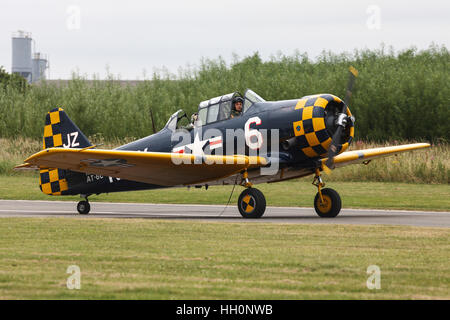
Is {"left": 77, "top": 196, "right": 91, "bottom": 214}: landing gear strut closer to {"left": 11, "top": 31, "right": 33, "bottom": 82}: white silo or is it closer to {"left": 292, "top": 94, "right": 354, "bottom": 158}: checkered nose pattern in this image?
{"left": 292, "top": 94, "right": 354, "bottom": 158}: checkered nose pattern

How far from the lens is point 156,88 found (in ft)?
151

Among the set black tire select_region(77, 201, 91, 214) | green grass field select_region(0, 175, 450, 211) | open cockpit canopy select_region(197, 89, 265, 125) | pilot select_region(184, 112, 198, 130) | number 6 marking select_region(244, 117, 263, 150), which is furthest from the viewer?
green grass field select_region(0, 175, 450, 211)

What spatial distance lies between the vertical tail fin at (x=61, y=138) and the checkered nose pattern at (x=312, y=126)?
18.5 ft

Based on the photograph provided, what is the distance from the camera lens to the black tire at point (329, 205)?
1761 centimetres

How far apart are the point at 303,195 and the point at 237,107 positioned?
27.7 ft

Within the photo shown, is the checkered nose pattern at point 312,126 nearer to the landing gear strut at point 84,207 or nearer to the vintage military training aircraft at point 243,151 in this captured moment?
the vintage military training aircraft at point 243,151

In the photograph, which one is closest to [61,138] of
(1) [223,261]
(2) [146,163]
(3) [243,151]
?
(2) [146,163]

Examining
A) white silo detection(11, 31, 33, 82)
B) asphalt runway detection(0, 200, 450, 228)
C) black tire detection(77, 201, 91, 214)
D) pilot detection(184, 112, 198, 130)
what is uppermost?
white silo detection(11, 31, 33, 82)

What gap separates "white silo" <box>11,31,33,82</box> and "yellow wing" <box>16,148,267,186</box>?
11078 centimetres

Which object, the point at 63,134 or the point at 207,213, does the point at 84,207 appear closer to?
the point at 63,134

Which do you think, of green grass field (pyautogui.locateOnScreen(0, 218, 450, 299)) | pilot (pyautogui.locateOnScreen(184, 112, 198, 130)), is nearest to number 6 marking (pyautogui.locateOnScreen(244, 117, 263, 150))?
pilot (pyautogui.locateOnScreen(184, 112, 198, 130))

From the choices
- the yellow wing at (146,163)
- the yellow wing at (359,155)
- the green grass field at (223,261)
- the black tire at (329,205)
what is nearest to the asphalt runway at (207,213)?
the black tire at (329,205)

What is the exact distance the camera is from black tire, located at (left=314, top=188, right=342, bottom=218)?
17.6 m

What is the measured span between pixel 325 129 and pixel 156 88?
99.0 feet
